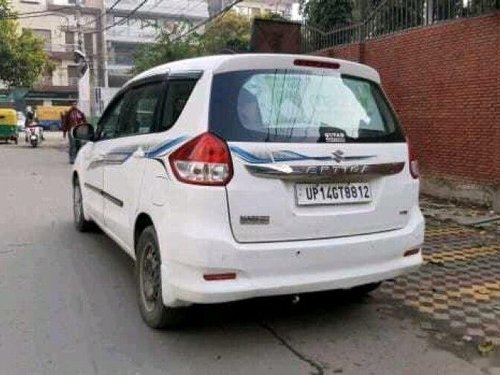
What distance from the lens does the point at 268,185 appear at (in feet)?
12.4

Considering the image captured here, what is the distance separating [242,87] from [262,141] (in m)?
0.39

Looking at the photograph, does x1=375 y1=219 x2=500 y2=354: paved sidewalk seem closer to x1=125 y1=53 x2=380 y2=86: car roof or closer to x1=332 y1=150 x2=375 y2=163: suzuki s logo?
x1=332 y1=150 x2=375 y2=163: suzuki s logo

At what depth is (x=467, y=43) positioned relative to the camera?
951 cm

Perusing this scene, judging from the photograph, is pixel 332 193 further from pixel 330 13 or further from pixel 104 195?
pixel 330 13

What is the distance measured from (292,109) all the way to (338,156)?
42cm

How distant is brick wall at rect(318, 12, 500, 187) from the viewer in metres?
9.13

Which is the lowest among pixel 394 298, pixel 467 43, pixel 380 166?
pixel 394 298

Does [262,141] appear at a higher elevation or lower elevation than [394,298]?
higher

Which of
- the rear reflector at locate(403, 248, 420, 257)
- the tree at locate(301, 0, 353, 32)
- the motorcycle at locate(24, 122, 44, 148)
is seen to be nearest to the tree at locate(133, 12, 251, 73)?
the motorcycle at locate(24, 122, 44, 148)

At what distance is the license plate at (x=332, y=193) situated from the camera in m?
3.91

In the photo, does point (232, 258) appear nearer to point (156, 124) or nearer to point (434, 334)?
point (156, 124)

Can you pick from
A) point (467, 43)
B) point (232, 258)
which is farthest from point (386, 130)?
point (467, 43)

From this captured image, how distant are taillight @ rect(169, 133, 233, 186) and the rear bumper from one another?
0.36m

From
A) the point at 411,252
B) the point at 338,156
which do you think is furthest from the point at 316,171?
the point at 411,252
